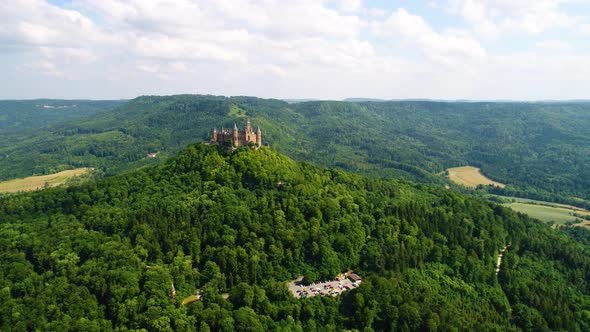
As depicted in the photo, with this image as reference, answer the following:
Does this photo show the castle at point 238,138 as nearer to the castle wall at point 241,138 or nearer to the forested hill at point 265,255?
the castle wall at point 241,138

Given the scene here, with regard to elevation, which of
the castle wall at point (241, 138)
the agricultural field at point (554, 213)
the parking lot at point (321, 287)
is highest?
the castle wall at point (241, 138)

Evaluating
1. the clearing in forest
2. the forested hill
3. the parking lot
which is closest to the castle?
the forested hill

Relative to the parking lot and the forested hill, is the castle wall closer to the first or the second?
the forested hill

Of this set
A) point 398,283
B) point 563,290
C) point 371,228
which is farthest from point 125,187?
point 563,290

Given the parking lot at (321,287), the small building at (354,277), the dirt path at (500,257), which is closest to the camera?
the parking lot at (321,287)

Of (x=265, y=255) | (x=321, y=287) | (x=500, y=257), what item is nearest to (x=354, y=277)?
(x=321, y=287)

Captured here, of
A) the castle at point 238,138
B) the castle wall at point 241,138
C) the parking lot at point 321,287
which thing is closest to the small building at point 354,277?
the parking lot at point 321,287
